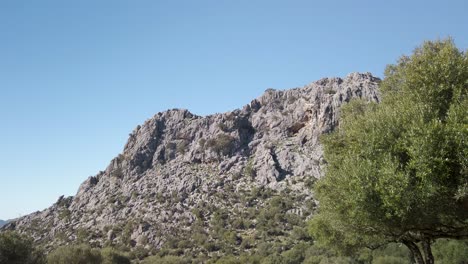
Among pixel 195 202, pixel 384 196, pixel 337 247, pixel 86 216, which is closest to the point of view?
pixel 384 196

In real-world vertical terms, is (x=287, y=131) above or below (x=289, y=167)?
above

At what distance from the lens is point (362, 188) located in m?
16.2

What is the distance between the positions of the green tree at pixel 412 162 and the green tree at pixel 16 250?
44.2 metres

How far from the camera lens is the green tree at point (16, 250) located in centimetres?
4838

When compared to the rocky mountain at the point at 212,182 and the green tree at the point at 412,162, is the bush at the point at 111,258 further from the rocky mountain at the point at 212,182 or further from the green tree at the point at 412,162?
the green tree at the point at 412,162

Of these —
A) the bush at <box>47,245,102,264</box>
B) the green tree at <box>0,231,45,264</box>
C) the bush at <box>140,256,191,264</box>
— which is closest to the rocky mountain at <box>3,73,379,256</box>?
the bush at <box>140,256,191,264</box>

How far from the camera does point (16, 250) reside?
162ft

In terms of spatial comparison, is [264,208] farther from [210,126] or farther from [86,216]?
[86,216]

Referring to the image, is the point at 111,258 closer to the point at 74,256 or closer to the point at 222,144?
the point at 74,256

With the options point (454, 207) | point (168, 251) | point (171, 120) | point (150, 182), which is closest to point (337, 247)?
point (454, 207)

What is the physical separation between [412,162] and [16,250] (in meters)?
51.2

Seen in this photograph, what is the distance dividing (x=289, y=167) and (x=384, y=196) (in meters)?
110

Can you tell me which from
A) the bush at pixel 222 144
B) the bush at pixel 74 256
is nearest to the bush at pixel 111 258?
the bush at pixel 74 256

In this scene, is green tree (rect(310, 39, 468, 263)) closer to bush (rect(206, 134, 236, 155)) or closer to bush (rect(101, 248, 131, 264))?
bush (rect(101, 248, 131, 264))
